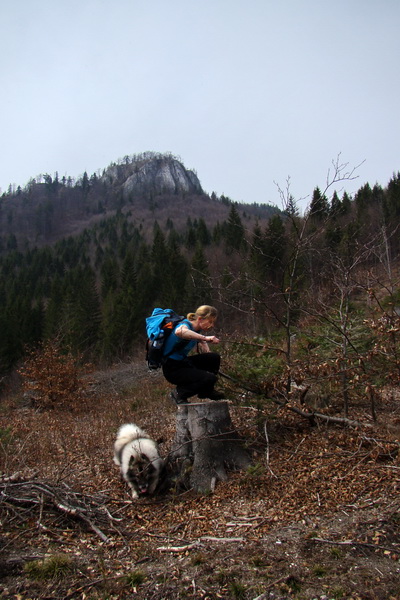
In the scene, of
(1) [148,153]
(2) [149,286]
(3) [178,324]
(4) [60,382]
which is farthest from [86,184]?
(3) [178,324]

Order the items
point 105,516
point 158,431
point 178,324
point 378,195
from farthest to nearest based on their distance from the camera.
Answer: point 378,195
point 158,431
point 178,324
point 105,516

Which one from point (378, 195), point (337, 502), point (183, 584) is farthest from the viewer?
point (378, 195)

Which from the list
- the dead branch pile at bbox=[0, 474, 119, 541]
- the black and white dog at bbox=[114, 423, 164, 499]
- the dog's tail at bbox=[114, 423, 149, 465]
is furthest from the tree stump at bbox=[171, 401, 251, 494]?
the dead branch pile at bbox=[0, 474, 119, 541]

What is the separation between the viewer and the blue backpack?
504 centimetres

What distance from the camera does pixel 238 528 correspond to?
3.78 meters

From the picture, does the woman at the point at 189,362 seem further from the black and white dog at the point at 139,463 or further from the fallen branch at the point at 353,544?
the fallen branch at the point at 353,544

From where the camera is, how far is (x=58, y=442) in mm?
7867

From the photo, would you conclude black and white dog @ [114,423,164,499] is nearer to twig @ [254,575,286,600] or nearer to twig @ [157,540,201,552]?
twig @ [157,540,201,552]

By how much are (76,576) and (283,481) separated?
7.69ft

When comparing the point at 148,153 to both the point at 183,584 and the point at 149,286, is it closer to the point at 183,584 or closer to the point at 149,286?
the point at 149,286

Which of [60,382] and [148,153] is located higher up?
[148,153]

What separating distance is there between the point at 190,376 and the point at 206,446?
0.89m

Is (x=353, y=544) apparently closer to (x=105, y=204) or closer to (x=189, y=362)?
(x=189, y=362)

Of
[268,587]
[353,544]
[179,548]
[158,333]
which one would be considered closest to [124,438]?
[158,333]
